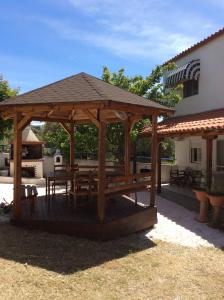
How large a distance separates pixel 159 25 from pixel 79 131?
6.86 metres

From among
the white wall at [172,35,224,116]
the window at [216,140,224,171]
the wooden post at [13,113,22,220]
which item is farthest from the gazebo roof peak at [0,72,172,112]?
the window at [216,140,224,171]

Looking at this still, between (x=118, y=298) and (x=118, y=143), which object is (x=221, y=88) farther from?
(x=118, y=298)

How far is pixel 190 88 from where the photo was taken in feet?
60.4

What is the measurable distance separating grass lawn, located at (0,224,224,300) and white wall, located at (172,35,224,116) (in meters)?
9.06

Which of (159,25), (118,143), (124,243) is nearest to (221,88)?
(159,25)

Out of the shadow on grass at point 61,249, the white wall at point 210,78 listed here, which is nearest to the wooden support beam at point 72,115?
the shadow on grass at point 61,249

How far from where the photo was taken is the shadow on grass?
723 cm

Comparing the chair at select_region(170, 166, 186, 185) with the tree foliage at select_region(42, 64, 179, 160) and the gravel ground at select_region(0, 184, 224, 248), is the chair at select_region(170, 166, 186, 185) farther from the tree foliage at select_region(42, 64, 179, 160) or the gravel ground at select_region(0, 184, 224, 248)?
the gravel ground at select_region(0, 184, 224, 248)

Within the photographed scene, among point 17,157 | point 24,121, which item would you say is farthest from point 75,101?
point 17,157

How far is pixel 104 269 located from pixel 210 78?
11.9 m

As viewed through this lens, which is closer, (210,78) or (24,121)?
(24,121)

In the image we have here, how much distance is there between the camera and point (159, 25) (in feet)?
46.2

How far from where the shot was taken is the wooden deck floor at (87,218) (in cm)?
891

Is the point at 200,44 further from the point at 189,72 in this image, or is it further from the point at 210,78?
the point at 210,78
